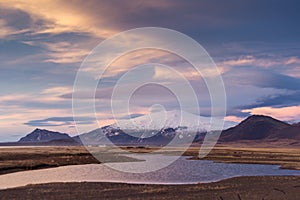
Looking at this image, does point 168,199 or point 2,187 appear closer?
point 168,199

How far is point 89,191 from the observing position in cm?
3909

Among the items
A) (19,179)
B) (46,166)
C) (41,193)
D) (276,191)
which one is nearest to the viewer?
(41,193)

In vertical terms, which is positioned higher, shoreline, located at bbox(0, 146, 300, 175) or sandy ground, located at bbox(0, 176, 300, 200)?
shoreline, located at bbox(0, 146, 300, 175)

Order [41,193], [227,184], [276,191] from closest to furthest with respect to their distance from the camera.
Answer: [41,193]
[276,191]
[227,184]

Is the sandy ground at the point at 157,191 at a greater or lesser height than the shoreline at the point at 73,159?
lesser

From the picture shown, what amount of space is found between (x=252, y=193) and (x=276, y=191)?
3801 mm

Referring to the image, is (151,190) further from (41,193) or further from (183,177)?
(183,177)

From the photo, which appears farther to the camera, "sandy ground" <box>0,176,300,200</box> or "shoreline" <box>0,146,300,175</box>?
"shoreline" <box>0,146,300,175</box>

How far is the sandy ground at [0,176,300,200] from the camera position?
3622cm

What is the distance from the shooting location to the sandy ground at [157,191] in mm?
36219

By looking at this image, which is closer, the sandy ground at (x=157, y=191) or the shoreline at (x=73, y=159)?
the sandy ground at (x=157, y=191)

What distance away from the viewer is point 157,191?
3897cm

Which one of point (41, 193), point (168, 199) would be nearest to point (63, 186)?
point (41, 193)

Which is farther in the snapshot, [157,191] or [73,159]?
[73,159]
